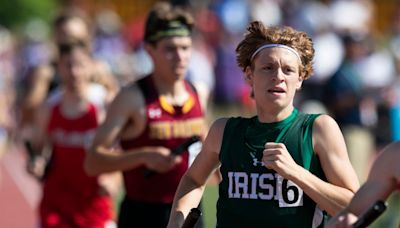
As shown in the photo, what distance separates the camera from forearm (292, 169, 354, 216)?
4.67m

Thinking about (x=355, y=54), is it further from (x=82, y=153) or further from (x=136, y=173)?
(x=136, y=173)

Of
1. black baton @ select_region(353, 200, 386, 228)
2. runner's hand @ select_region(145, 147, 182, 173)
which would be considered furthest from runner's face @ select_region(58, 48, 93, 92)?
black baton @ select_region(353, 200, 386, 228)

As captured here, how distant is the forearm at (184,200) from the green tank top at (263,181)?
0.54ft

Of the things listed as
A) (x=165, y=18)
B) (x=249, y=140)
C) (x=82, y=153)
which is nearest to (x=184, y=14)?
(x=165, y=18)

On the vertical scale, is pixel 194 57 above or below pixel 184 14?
below

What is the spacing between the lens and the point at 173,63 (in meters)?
6.77

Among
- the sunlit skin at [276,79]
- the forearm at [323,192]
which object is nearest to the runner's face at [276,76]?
the sunlit skin at [276,79]

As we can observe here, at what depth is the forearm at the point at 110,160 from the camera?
21.4 ft

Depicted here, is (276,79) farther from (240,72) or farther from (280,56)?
(240,72)

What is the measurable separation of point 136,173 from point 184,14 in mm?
1069

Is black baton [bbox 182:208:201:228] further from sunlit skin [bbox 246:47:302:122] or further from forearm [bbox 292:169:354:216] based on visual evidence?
sunlit skin [bbox 246:47:302:122]

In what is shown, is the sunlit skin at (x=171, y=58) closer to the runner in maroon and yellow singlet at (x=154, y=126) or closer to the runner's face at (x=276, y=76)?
the runner in maroon and yellow singlet at (x=154, y=126)

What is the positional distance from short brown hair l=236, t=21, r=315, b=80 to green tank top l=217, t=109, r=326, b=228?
0.25 m

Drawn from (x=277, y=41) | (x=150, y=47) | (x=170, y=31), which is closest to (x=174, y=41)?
(x=170, y=31)
